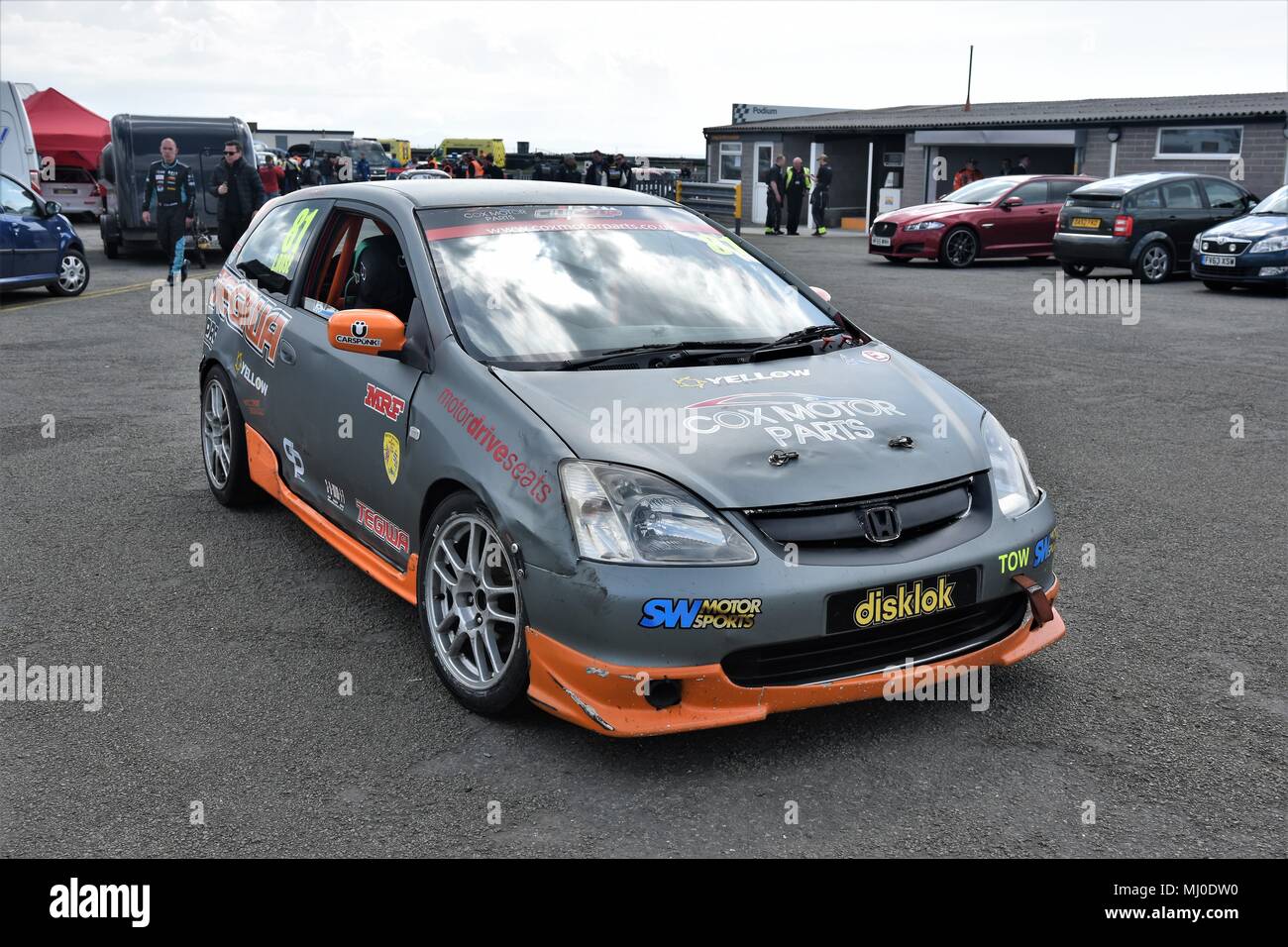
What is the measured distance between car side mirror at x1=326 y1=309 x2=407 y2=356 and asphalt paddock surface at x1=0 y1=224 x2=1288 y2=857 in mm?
1045

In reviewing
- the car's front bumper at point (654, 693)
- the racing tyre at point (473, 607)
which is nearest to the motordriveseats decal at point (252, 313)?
A: the racing tyre at point (473, 607)

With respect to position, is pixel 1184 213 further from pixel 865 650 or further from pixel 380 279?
pixel 865 650

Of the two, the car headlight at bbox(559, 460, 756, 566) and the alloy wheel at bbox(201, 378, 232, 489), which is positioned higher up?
the car headlight at bbox(559, 460, 756, 566)

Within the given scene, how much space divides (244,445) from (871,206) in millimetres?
32539

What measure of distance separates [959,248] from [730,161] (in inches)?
833

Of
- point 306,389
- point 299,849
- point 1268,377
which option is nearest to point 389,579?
point 306,389

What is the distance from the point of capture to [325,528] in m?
4.81

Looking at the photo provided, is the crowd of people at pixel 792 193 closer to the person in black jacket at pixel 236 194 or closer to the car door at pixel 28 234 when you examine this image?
the person in black jacket at pixel 236 194

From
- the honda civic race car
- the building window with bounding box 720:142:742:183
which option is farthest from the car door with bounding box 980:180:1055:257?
the building window with bounding box 720:142:742:183

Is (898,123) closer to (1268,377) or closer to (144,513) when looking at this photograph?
(1268,377)

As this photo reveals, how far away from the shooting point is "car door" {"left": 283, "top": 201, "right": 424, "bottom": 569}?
413 cm

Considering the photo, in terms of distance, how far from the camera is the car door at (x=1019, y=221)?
68.5 ft

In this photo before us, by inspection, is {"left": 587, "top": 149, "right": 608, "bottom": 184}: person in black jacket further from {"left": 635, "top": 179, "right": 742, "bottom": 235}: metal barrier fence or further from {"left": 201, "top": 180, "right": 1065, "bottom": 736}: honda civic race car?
{"left": 201, "top": 180, "right": 1065, "bottom": 736}: honda civic race car

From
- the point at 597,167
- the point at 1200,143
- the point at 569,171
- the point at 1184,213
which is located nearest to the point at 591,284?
the point at 1184,213
